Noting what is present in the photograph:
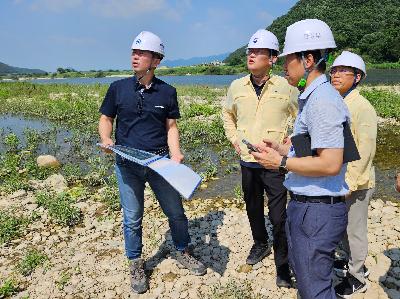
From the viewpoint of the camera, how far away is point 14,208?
7.40 metres

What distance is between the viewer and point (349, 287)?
4.36 metres

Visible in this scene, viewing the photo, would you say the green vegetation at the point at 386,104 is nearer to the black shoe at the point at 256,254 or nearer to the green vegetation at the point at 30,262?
the black shoe at the point at 256,254

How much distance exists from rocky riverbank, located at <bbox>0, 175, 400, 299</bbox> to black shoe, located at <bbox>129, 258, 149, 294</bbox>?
0.10 metres

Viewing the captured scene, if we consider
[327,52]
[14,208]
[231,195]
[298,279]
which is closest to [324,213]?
[298,279]

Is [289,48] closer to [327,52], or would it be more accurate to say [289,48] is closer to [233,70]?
[327,52]

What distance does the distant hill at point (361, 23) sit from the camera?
74.3 meters

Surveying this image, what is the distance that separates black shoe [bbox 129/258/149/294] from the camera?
183 inches

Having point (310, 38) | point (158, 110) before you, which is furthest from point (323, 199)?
point (158, 110)

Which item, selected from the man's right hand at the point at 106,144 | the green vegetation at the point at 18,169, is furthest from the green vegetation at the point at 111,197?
the man's right hand at the point at 106,144

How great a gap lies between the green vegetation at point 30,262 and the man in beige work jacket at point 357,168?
4069mm

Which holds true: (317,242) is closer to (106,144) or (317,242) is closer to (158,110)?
(158,110)

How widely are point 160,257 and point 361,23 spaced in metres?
112

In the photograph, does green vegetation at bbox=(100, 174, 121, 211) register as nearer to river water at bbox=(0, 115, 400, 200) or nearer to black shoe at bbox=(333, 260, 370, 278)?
river water at bbox=(0, 115, 400, 200)

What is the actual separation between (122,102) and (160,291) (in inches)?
93.8
